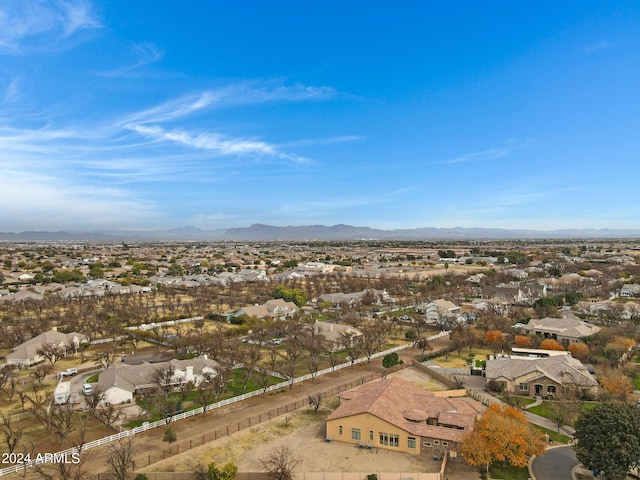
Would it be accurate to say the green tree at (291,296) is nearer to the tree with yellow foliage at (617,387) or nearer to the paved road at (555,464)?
the tree with yellow foliage at (617,387)

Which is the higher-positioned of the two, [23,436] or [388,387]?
[388,387]

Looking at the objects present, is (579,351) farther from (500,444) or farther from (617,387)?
(500,444)

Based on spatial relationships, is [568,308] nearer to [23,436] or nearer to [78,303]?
[23,436]

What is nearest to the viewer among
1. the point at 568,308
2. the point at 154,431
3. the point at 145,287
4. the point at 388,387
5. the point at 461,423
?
the point at 461,423

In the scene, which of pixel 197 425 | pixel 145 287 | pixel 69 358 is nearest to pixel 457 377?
pixel 197 425

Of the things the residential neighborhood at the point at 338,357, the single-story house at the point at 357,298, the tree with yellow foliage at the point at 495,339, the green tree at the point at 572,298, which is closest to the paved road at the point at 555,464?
the residential neighborhood at the point at 338,357
